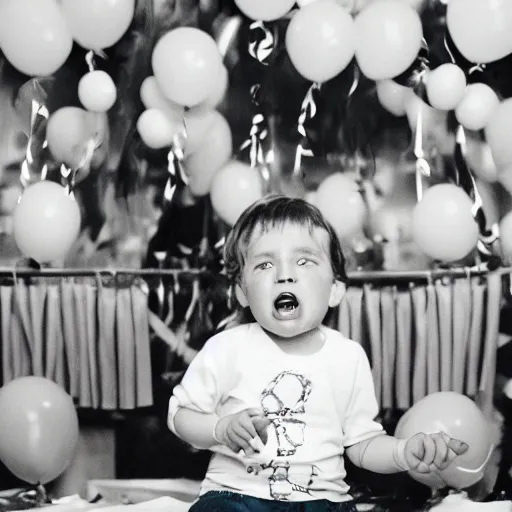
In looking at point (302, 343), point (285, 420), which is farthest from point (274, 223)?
point (285, 420)

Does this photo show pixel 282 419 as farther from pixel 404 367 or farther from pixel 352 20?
pixel 352 20

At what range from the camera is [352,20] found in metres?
1.65

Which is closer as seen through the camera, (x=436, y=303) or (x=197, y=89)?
(x=197, y=89)

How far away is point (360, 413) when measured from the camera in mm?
1478

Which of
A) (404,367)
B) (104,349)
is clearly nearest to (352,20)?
(404,367)

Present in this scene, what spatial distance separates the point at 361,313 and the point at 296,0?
65 cm

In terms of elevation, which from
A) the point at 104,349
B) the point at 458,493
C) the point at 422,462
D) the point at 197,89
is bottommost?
the point at 458,493

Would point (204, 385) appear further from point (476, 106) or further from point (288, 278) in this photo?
point (476, 106)

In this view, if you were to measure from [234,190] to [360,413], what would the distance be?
51 centimetres

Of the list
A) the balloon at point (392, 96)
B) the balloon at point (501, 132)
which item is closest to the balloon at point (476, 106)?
the balloon at point (501, 132)

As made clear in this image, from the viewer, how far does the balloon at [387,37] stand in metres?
1.60

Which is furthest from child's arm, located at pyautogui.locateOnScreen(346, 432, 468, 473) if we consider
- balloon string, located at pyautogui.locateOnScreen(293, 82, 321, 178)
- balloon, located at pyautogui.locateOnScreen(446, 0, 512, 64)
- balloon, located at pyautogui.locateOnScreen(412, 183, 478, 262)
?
balloon, located at pyautogui.locateOnScreen(446, 0, 512, 64)

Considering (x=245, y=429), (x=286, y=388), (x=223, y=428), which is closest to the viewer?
(x=245, y=429)

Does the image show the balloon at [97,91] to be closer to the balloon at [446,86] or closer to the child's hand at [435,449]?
the balloon at [446,86]
